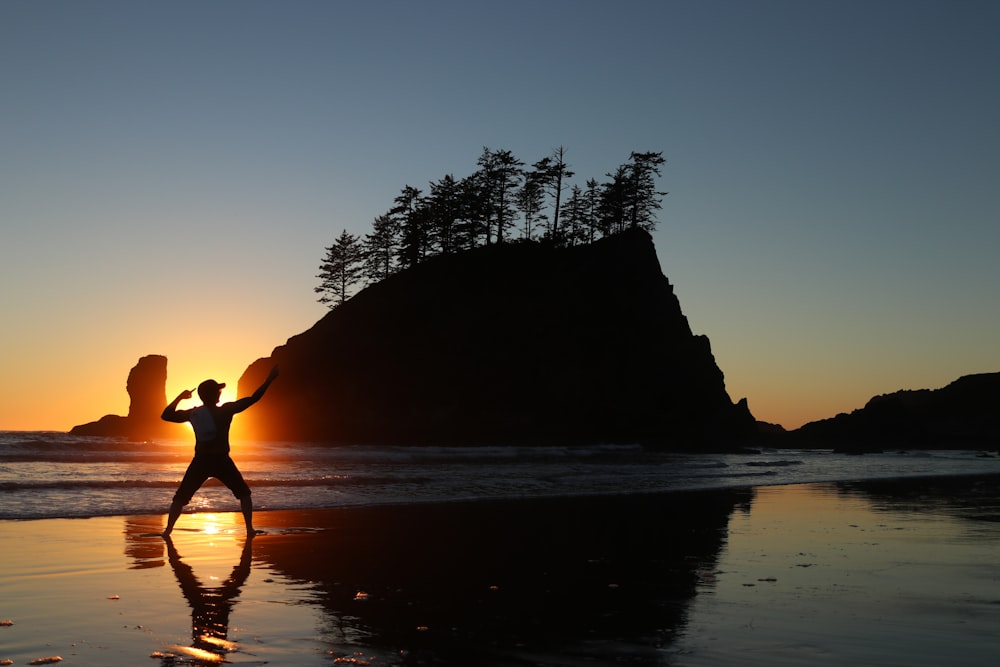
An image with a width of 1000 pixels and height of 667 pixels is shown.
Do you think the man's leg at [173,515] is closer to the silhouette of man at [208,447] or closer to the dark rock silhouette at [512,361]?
the silhouette of man at [208,447]

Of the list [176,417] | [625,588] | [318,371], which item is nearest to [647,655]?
[625,588]

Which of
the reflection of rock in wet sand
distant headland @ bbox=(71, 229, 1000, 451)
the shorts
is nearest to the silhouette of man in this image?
the shorts

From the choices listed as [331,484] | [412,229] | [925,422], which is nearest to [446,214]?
[412,229]

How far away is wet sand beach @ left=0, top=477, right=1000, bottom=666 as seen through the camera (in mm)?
5637

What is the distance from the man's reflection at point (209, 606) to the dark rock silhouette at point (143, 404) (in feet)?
266

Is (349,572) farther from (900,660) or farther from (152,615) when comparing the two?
(900,660)

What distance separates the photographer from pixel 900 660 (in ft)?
17.7

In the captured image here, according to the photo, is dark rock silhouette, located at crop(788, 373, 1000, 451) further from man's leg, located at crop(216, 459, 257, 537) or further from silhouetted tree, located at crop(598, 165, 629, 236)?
man's leg, located at crop(216, 459, 257, 537)

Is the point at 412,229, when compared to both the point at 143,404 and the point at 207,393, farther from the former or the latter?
the point at 207,393

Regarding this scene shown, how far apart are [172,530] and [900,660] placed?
34.6ft

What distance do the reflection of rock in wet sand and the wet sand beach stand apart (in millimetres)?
37

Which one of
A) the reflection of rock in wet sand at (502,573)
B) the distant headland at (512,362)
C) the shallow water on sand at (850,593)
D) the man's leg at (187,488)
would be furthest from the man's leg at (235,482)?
the distant headland at (512,362)

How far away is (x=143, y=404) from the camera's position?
283 ft

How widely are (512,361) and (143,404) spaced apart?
137 feet
